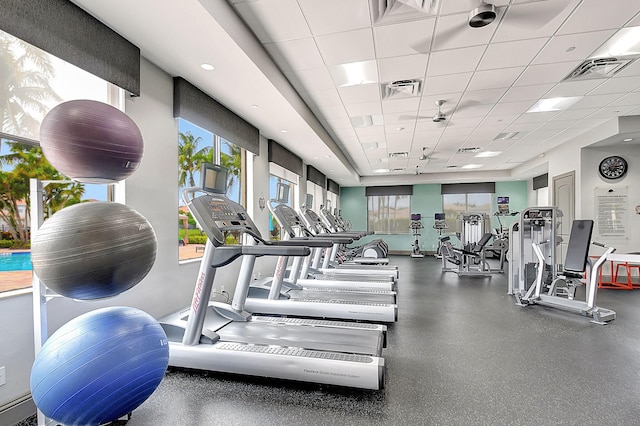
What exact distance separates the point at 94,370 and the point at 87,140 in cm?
99

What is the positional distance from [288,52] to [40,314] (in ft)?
9.60

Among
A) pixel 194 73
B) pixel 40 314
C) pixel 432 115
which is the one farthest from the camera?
pixel 432 115

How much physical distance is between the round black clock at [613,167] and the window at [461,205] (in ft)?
18.1

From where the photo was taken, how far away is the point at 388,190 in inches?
491

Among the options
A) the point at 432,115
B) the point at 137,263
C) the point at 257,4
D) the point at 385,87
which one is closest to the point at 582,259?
the point at 432,115

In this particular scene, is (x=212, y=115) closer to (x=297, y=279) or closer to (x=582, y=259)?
(x=297, y=279)

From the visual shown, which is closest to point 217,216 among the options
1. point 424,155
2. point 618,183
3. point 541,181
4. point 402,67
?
point 402,67

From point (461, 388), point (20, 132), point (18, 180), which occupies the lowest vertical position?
point (461, 388)

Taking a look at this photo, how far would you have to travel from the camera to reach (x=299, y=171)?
7.27 m

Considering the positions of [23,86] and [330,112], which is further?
[330,112]

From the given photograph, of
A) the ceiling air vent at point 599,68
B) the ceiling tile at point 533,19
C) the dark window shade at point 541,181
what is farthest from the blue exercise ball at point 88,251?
the dark window shade at point 541,181

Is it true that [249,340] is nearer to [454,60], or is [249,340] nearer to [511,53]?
[454,60]

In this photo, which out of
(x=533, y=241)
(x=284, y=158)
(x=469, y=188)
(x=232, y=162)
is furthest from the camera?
(x=469, y=188)

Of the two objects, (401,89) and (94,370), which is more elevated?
(401,89)
